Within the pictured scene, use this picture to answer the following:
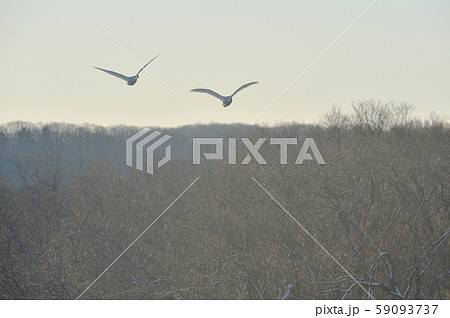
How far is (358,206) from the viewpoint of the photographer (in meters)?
24.0

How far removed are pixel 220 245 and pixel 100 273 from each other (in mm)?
5126

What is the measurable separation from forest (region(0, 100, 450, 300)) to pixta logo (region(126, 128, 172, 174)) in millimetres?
2889

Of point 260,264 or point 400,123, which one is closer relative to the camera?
point 260,264

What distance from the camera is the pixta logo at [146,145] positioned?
5757 cm

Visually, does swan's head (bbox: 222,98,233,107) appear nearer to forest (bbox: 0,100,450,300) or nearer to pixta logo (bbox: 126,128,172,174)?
forest (bbox: 0,100,450,300)

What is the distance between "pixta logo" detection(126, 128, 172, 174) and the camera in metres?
57.6

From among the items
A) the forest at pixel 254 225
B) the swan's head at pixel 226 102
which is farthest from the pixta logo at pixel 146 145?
the swan's head at pixel 226 102

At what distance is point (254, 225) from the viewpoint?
83.3 feet

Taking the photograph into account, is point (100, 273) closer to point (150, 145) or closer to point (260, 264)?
point (260, 264)

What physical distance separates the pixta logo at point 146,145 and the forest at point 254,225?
289 cm

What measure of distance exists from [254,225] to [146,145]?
38035 mm

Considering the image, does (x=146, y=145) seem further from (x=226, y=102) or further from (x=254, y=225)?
(x=226, y=102)

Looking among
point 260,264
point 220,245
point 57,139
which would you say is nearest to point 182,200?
point 220,245

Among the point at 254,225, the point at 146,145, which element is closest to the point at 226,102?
the point at 254,225
